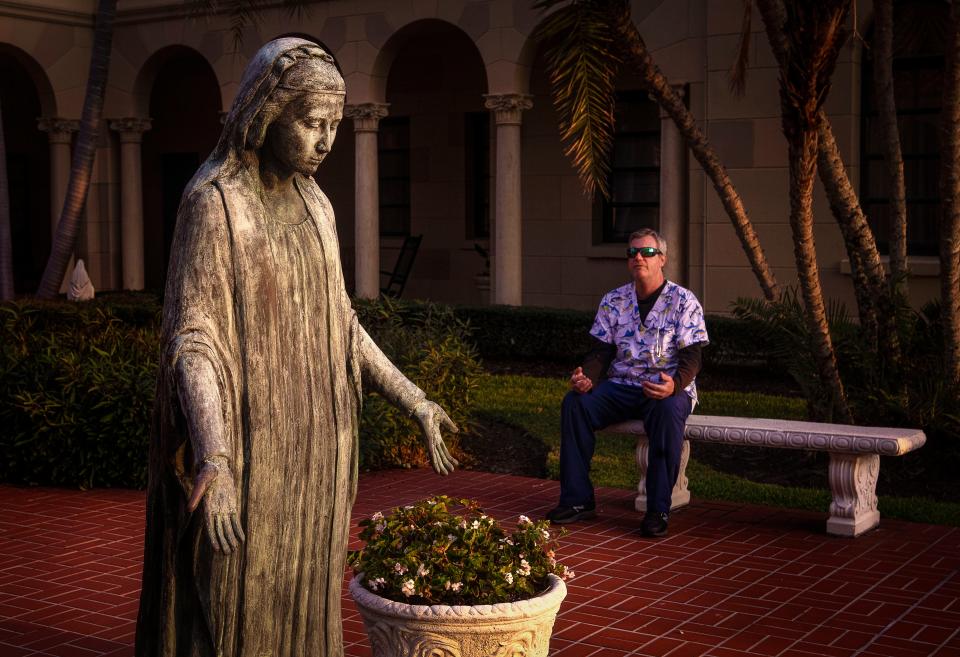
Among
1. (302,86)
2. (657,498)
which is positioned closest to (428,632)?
(302,86)

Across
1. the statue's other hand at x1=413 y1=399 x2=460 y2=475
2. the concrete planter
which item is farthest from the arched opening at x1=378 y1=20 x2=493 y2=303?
the statue's other hand at x1=413 y1=399 x2=460 y2=475

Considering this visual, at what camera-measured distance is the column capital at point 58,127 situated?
2039cm

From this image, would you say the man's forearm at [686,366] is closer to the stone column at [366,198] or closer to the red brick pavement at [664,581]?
the red brick pavement at [664,581]

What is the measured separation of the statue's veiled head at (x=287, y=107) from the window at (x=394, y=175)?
57.8ft

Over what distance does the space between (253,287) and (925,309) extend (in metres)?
7.47

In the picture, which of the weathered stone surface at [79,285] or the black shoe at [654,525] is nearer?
the black shoe at [654,525]

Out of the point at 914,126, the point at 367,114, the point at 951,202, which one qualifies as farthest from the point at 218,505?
the point at 367,114

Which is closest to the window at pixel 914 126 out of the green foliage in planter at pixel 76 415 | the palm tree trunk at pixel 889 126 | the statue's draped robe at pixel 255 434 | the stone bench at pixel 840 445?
the palm tree trunk at pixel 889 126

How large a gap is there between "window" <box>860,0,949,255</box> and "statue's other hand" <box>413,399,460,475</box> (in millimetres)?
11521

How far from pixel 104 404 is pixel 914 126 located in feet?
32.2

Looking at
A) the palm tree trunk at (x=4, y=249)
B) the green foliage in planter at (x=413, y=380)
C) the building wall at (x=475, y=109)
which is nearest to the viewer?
the green foliage in planter at (x=413, y=380)

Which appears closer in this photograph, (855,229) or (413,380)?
(855,229)

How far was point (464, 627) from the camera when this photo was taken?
163 inches

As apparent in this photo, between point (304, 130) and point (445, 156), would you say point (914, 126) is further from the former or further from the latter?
point (304, 130)
